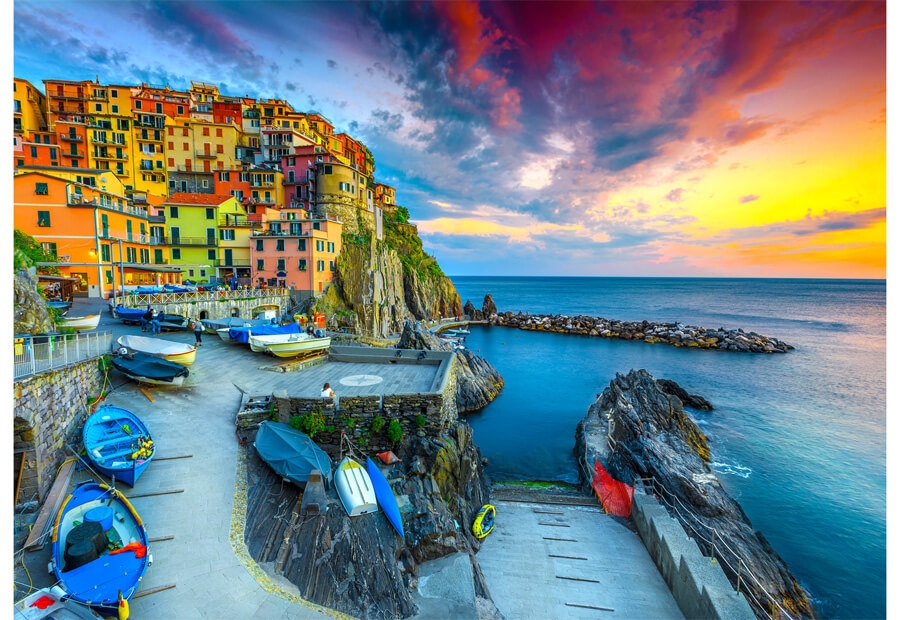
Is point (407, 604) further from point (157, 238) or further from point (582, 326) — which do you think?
point (582, 326)

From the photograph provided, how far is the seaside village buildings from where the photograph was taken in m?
27.4

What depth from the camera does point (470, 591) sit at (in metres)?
8.38

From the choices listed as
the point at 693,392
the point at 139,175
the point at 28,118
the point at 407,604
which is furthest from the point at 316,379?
the point at 28,118

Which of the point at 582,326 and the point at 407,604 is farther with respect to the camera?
the point at 582,326

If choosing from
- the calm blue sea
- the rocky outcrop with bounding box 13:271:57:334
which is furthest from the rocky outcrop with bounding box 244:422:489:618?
the calm blue sea

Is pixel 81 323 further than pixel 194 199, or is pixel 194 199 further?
pixel 194 199

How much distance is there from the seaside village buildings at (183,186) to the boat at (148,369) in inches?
791

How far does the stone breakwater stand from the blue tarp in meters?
58.0

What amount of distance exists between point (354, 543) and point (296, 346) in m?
10.5

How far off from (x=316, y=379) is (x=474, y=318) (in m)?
62.8

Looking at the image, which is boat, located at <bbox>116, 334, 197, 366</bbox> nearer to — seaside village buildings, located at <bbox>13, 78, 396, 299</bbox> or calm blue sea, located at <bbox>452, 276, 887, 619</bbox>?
calm blue sea, located at <bbox>452, 276, 887, 619</bbox>

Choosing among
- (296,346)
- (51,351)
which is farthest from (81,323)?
(296,346)

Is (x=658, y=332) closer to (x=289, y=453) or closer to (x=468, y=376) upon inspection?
(x=468, y=376)

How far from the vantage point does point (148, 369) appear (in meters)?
12.4
